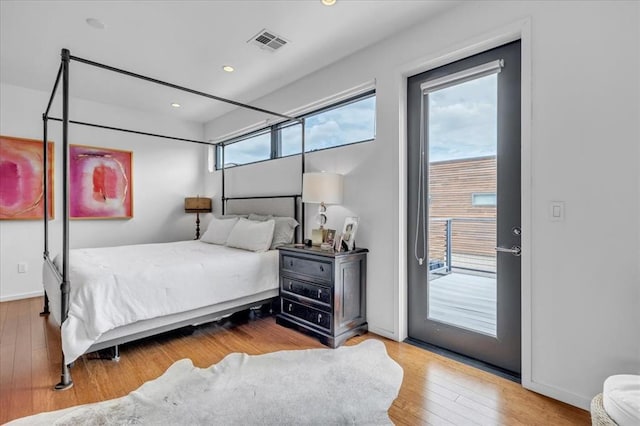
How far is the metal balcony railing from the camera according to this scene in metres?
2.33

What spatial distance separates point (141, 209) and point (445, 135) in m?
4.56

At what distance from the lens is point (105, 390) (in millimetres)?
1982

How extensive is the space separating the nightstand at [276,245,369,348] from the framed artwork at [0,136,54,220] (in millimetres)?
3451

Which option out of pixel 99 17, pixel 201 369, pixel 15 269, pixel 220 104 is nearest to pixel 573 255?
pixel 201 369

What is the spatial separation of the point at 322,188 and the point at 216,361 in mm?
1694

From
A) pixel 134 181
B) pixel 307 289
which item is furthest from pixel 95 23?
pixel 307 289

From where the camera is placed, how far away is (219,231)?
4.08 m

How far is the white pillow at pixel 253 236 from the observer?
3.36m

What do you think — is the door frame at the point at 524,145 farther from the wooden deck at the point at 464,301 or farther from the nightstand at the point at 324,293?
the nightstand at the point at 324,293

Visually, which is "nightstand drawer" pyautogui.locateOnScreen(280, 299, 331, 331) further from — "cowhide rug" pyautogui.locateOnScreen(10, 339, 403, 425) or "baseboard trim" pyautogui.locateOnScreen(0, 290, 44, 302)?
"baseboard trim" pyautogui.locateOnScreen(0, 290, 44, 302)

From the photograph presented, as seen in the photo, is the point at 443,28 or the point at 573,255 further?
the point at 443,28

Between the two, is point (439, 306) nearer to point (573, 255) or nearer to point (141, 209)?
point (573, 255)

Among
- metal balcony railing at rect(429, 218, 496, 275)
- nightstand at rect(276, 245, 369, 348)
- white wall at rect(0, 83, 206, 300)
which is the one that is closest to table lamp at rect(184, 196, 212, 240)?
white wall at rect(0, 83, 206, 300)

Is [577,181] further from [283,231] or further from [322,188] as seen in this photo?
[283,231]
